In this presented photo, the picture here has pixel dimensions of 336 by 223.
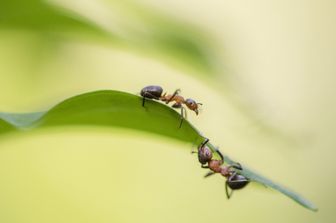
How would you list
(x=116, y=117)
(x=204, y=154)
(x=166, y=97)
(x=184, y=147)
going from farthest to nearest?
(x=184, y=147) → (x=166, y=97) → (x=204, y=154) → (x=116, y=117)

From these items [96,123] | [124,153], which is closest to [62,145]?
[124,153]

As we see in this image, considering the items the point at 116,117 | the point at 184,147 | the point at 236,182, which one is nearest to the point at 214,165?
the point at 236,182

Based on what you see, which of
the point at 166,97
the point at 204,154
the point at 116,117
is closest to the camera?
the point at 116,117

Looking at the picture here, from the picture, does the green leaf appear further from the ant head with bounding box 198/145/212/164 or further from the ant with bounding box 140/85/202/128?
the ant head with bounding box 198/145/212/164

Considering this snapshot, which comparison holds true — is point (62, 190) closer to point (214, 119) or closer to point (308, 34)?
point (214, 119)

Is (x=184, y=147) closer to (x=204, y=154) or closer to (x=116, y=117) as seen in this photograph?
(x=204, y=154)

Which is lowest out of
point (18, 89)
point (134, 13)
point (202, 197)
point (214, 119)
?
point (202, 197)
